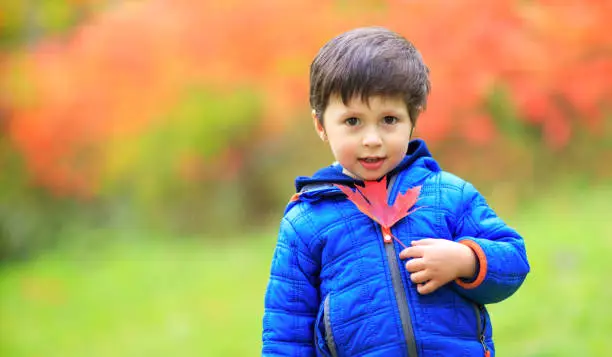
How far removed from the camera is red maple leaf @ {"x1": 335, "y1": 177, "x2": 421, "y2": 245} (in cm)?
200

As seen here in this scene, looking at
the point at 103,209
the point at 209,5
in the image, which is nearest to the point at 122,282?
the point at 103,209

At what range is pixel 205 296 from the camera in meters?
5.12

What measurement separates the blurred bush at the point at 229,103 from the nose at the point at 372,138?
9.17ft

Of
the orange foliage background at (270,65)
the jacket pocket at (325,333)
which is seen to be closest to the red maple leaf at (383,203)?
the jacket pocket at (325,333)

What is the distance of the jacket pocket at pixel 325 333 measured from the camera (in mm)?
1992

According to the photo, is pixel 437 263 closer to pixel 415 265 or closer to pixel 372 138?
pixel 415 265

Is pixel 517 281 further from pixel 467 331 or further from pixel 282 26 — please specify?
pixel 282 26

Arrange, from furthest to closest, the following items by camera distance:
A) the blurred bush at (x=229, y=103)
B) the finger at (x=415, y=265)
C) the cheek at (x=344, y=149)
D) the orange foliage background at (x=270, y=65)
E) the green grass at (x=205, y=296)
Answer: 1. the blurred bush at (x=229, y=103)
2. the orange foliage background at (x=270, y=65)
3. the green grass at (x=205, y=296)
4. the cheek at (x=344, y=149)
5. the finger at (x=415, y=265)

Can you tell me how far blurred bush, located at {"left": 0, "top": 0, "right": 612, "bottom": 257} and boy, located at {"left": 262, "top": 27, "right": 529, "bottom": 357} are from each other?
2.74m

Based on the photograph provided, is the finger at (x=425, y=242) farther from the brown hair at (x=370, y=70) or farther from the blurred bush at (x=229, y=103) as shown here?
the blurred bush at (x=229, y=103)

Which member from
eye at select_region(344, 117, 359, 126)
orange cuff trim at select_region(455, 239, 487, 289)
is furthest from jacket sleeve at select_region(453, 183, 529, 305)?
eye at select_region(344, 117, 359, 126)

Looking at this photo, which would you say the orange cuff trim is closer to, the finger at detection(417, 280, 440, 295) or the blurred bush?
the finger at detection(417, 280, 440, 295)

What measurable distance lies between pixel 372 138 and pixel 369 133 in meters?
0.02

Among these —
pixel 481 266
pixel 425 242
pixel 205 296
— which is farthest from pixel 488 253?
pixel 205 296
